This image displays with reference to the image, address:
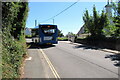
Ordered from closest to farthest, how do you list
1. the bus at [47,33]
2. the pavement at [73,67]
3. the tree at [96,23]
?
1. the pavement at [73,67]
2. the bus at [47,33]
3. the tree at [96,23]

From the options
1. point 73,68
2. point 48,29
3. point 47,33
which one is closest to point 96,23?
point 48,29

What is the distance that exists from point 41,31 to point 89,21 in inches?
384

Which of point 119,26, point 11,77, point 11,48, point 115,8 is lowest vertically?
point 11,77

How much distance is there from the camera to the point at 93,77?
7996mm

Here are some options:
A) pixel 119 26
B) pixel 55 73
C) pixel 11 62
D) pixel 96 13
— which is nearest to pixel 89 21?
pixel 96 13

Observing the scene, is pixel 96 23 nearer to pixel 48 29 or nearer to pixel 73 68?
pixel 48 29

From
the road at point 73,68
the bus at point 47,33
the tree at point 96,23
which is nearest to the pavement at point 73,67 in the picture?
the road at point 73,68

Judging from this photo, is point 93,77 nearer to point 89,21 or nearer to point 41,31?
point 41,31

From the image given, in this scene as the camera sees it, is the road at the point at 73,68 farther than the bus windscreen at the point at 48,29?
No

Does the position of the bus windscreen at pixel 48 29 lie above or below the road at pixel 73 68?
above

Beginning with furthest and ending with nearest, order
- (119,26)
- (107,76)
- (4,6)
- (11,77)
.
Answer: (119,26) → (107,76) → (4,6) → (11,77)

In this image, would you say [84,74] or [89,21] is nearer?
[84,74]

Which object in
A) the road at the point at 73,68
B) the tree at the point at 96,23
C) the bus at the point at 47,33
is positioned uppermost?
the tree at the point at 96,23

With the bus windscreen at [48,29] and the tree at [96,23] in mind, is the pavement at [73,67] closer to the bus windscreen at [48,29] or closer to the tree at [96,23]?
the bus windscreen at [48,29]
